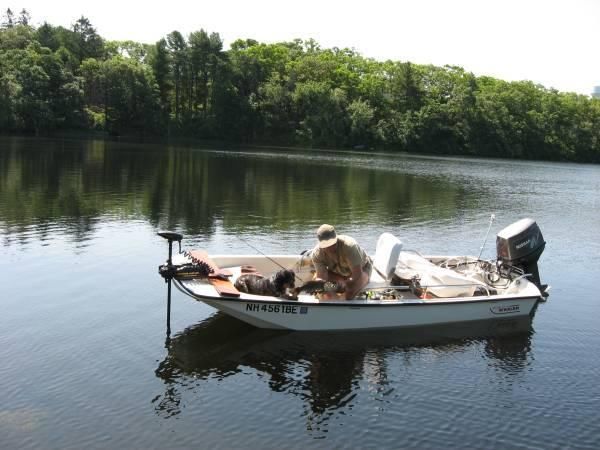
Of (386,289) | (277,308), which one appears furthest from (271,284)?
(386,289)

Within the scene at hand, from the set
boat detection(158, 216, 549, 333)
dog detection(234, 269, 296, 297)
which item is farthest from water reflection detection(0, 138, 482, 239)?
dog detection(234, 269, 296, 297)

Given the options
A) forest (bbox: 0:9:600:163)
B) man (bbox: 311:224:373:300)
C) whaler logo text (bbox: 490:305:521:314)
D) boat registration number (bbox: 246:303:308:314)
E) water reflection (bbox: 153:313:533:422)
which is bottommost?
water reflection (bbox: 153:313:533:422)

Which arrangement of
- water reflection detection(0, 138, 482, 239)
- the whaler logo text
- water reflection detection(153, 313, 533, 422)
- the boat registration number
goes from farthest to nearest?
1. water reflection detection(0, 138, 482, 239)
2. the whaler logo text
3. the boat registration number
4. water reflection detection(153, 313, 533, 422)

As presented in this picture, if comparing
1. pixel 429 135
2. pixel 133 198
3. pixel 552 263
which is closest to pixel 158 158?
pixel 133 198

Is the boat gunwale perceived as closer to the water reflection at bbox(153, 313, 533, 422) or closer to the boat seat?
the water reflection at bbox(153, 313, 533, 422)

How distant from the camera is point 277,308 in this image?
12656 mm

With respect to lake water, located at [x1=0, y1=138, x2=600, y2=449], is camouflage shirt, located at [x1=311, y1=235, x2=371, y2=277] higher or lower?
higher

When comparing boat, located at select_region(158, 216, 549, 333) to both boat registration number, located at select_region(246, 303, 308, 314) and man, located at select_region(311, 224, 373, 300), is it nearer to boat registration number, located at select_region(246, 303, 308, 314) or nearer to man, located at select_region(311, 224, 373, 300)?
boat registration number, located at select_region(246, 303, 308, 314)

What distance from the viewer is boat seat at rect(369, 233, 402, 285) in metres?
14.3

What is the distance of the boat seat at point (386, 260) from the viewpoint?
14266 mm

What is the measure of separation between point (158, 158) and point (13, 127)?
39127 mm

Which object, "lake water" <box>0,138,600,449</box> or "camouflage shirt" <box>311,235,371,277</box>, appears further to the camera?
"camouflage shirt" <box>311,235,371,277</box>

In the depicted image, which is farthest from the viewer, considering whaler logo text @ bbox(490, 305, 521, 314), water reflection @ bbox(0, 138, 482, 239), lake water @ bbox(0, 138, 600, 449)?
water reflection @ bbox(0, 138, 482, 239)

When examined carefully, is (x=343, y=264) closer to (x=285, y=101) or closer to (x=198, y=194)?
(x=198, y=194)
